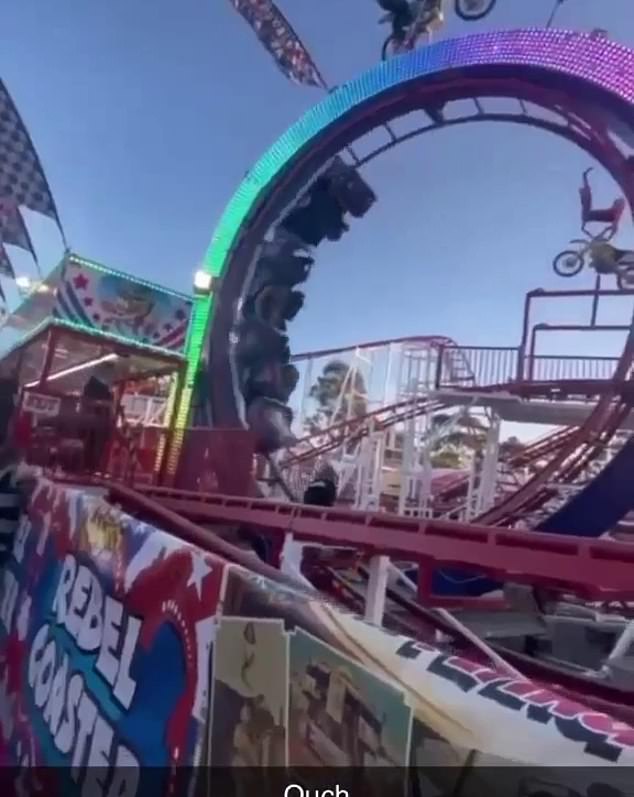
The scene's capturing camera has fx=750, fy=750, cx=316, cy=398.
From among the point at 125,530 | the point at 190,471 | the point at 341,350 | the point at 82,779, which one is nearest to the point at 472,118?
the point at 341,350

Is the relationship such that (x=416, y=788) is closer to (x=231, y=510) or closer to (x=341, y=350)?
(x=231, y=510)

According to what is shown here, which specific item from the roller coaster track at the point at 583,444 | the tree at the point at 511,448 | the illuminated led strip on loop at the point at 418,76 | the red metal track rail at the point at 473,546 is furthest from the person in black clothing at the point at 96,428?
the tree at the point at 511,448

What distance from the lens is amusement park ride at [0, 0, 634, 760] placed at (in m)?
3.88

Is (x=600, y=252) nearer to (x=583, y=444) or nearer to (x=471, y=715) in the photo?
(x=583, y=444)

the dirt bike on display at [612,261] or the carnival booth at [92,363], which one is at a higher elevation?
the dirt bike on display at [612,261]

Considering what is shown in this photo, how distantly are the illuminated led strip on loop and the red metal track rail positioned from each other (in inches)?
119

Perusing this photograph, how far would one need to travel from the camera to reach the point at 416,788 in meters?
1.32

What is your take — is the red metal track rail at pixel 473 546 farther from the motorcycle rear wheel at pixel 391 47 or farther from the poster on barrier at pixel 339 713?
the motorcycle rear wheel at pixel 391 47

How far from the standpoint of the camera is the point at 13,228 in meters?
16.3

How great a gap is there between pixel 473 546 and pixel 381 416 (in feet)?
30.5

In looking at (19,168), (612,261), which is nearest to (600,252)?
(612,261)

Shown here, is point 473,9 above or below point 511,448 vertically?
above

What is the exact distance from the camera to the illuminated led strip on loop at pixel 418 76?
8.11 m

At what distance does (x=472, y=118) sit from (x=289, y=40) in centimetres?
565
